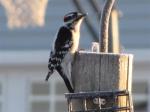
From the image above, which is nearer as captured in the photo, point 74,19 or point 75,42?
point 75,42

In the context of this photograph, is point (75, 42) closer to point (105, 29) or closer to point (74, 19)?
point (74, 19)

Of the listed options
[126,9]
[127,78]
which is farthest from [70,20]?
[126,9]

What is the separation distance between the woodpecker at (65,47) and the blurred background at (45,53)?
5.75m

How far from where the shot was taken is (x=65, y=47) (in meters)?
4.40

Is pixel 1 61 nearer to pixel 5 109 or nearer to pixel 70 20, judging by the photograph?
pixel 5 109

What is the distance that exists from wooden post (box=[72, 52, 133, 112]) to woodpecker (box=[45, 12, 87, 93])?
0.57 feet

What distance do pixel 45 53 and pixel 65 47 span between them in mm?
6298

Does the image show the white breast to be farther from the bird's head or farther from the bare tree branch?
the bare tree branch

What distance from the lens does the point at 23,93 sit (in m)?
11.2

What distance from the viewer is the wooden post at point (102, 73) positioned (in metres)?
3.54

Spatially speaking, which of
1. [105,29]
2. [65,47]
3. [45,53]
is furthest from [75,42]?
[45,53]

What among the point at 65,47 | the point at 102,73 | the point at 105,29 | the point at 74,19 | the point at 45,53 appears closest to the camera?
the point at 102,73

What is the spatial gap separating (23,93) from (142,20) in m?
2.31

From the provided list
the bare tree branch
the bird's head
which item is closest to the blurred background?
the bird's head
